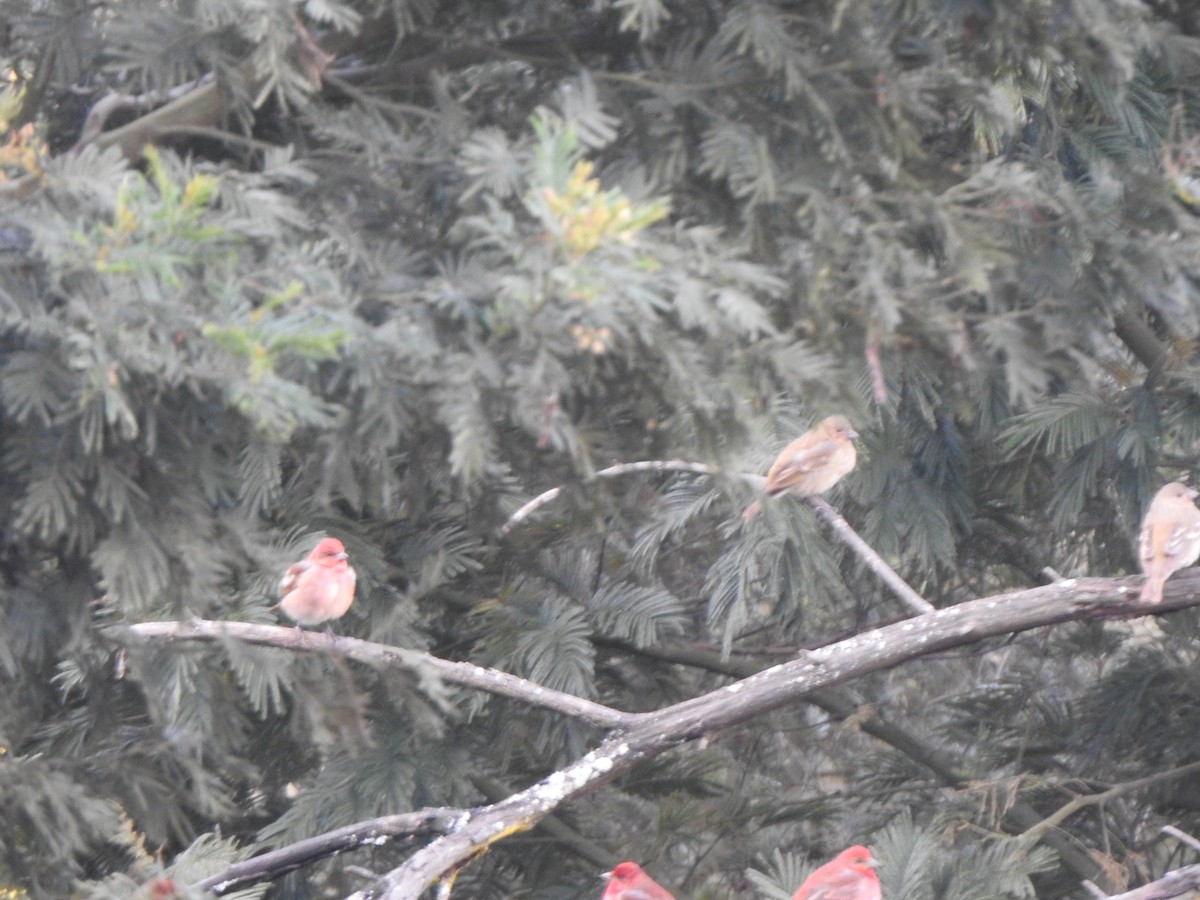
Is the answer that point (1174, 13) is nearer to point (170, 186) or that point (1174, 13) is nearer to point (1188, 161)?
point (1188, 161)

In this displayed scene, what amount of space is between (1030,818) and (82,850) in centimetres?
432

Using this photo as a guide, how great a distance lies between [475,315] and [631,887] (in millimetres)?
3283

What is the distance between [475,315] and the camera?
2980 mm

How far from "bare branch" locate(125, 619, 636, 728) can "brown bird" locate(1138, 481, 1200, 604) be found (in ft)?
5.78

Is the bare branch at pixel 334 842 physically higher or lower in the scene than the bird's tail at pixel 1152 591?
lower

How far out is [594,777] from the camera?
13.9 feet

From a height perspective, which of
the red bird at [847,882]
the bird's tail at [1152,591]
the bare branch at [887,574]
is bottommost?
the red bird at [847,882]

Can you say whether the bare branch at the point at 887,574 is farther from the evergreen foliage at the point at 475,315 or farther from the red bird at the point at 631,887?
the red bird at the point at 631,887

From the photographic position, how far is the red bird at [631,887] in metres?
5.50

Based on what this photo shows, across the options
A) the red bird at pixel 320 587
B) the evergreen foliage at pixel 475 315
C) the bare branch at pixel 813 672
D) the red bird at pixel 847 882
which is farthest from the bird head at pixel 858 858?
the red bird at pixel 320 587

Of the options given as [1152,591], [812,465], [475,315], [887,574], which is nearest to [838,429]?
[812,465]

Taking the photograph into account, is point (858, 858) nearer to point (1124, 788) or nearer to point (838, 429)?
point (1124, 788)

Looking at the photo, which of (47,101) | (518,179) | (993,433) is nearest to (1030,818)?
(993,433)

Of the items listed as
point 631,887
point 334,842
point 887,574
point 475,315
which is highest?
point 475,315
